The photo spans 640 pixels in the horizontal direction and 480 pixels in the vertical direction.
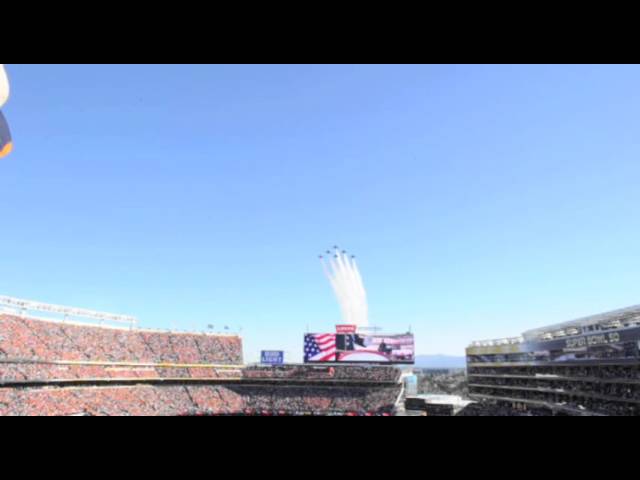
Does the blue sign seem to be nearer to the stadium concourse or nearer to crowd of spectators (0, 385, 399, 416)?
the stadium concourse

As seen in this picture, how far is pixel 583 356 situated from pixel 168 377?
120 ft

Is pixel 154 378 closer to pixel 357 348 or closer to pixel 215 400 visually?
pixel 215 400

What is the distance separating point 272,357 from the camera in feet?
160

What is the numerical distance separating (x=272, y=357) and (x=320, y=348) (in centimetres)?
641

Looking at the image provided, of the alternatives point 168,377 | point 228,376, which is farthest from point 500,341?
point 168,377

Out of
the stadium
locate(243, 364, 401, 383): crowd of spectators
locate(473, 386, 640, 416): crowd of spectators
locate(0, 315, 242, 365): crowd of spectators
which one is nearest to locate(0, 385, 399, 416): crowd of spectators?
locate(243, 364, 401, 383): crowd of spectators

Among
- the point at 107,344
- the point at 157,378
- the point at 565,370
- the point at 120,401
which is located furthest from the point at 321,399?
Result: the point at 565,370

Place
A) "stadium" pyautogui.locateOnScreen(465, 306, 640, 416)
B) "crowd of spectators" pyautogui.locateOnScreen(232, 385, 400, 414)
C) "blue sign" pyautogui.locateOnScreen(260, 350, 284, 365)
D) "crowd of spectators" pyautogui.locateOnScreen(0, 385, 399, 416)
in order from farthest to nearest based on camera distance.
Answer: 1. "blue sign" pyautogui.locateOnScreen(260, 350, 284, 365)
2. "crowd of spectators" pyautogui.locateOnScreen(232, 385, 400, 414)
3. "crowd of spectators" pyautogui.locateOnScreen(0, 385, 399, 416)
4. "stadium" pyautogui.locateOnScreen(465, 306, 640, 416)

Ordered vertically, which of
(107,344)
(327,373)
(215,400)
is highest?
(107,344)

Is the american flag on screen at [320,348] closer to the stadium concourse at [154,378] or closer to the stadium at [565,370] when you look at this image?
the stadium concourse at [154,378]

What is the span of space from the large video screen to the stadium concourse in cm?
333

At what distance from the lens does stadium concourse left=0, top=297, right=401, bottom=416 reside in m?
33.1

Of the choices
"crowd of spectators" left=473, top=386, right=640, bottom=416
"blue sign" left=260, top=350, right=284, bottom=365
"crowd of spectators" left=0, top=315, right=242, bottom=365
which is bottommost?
"crowd of spectators" left=473, top=386, right=640, bottom=416
